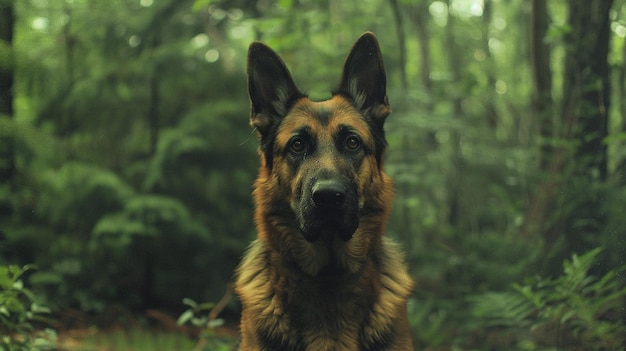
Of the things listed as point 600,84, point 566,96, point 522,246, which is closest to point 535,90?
point 566,96

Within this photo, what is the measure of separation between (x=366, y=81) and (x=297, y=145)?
0.69 m

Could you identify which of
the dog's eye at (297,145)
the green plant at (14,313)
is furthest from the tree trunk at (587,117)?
the green plant at (14,313)

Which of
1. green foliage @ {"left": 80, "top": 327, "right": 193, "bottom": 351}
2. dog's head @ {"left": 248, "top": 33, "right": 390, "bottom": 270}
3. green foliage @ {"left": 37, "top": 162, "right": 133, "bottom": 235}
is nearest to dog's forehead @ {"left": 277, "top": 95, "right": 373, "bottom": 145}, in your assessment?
dog's head @ {"left": 248, "top": 33, "right": 390, "bottom": 270}

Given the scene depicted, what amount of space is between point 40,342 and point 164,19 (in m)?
4.71

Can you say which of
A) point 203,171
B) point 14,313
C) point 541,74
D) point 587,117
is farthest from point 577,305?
point 203,171

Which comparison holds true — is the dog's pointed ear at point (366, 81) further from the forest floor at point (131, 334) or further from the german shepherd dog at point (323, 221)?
the forest floor at point (131, 334)

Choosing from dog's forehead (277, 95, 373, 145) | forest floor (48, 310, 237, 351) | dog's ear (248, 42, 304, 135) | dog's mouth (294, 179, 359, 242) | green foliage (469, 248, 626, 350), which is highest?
dog's ear (248, 42, 304, 135)

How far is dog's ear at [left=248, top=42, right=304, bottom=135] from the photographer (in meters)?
3.59

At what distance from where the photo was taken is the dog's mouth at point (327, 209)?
10.1ft

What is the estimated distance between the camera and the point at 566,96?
611cm

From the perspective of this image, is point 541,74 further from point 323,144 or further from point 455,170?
point 323,144

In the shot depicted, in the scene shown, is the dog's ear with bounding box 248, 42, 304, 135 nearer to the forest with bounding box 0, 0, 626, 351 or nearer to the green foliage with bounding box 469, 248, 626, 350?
the forest with bounding box 0, 0, 626, 351

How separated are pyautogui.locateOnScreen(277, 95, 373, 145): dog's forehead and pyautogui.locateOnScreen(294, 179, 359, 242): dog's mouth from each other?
45cm

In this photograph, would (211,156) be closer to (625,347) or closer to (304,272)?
(304,272)
